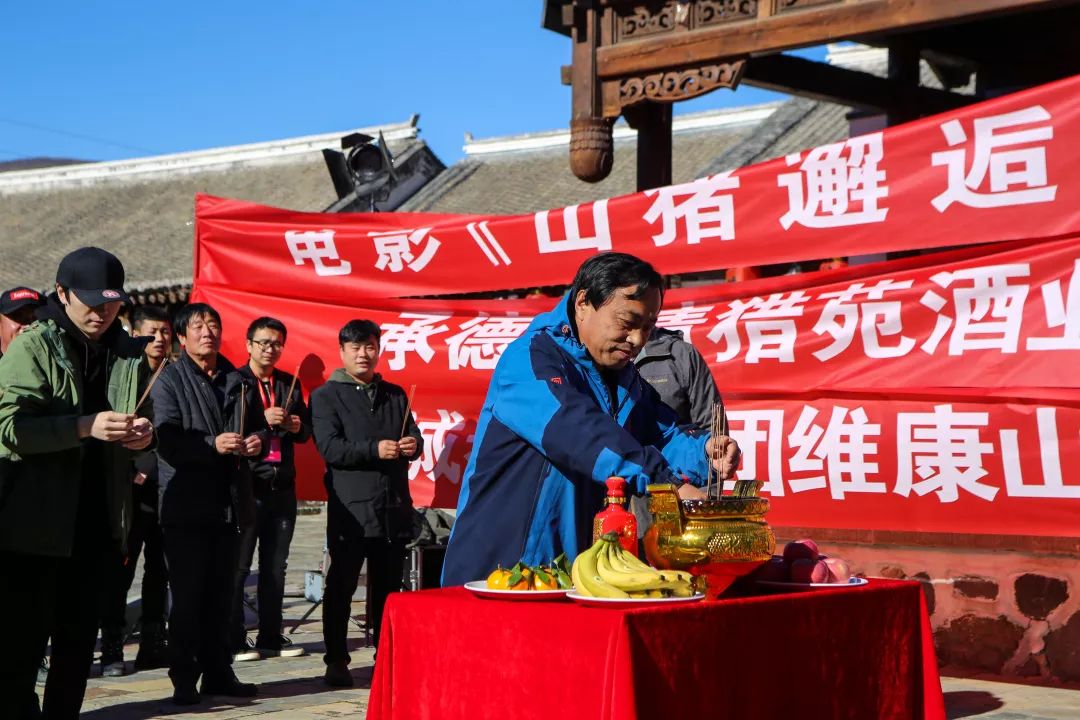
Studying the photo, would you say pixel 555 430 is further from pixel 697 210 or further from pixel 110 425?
pixel 697 210

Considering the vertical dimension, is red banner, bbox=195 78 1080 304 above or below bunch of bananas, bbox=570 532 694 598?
above

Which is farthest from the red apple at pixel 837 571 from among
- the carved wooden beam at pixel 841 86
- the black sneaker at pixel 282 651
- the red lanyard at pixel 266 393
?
the carved wooden beam at pixel 841 86

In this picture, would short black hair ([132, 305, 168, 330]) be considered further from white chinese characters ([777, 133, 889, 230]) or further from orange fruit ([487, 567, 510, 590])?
orange fruit ([487, 567, 510, 590])

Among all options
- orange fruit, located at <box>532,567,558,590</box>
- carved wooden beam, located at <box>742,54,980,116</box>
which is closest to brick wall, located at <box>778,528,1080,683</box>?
carved wooden beam, located at <box>742,54,980,116</box>

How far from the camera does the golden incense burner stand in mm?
3027

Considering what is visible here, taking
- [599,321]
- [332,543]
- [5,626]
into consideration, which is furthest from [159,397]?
[599,321]

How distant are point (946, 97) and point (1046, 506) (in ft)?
14.9

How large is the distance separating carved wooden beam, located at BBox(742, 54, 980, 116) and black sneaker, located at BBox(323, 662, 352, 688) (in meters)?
4.06

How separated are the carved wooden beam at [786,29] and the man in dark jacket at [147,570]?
2.79 m

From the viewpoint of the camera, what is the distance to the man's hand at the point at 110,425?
14.1 ft

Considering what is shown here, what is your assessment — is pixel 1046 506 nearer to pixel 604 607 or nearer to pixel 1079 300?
pixel 1079 300

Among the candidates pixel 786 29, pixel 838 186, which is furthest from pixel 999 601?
pixel 786 29

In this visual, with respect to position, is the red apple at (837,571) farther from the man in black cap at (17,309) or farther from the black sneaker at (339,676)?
the man in black cap at (17,309)

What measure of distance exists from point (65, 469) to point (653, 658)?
101 inches
